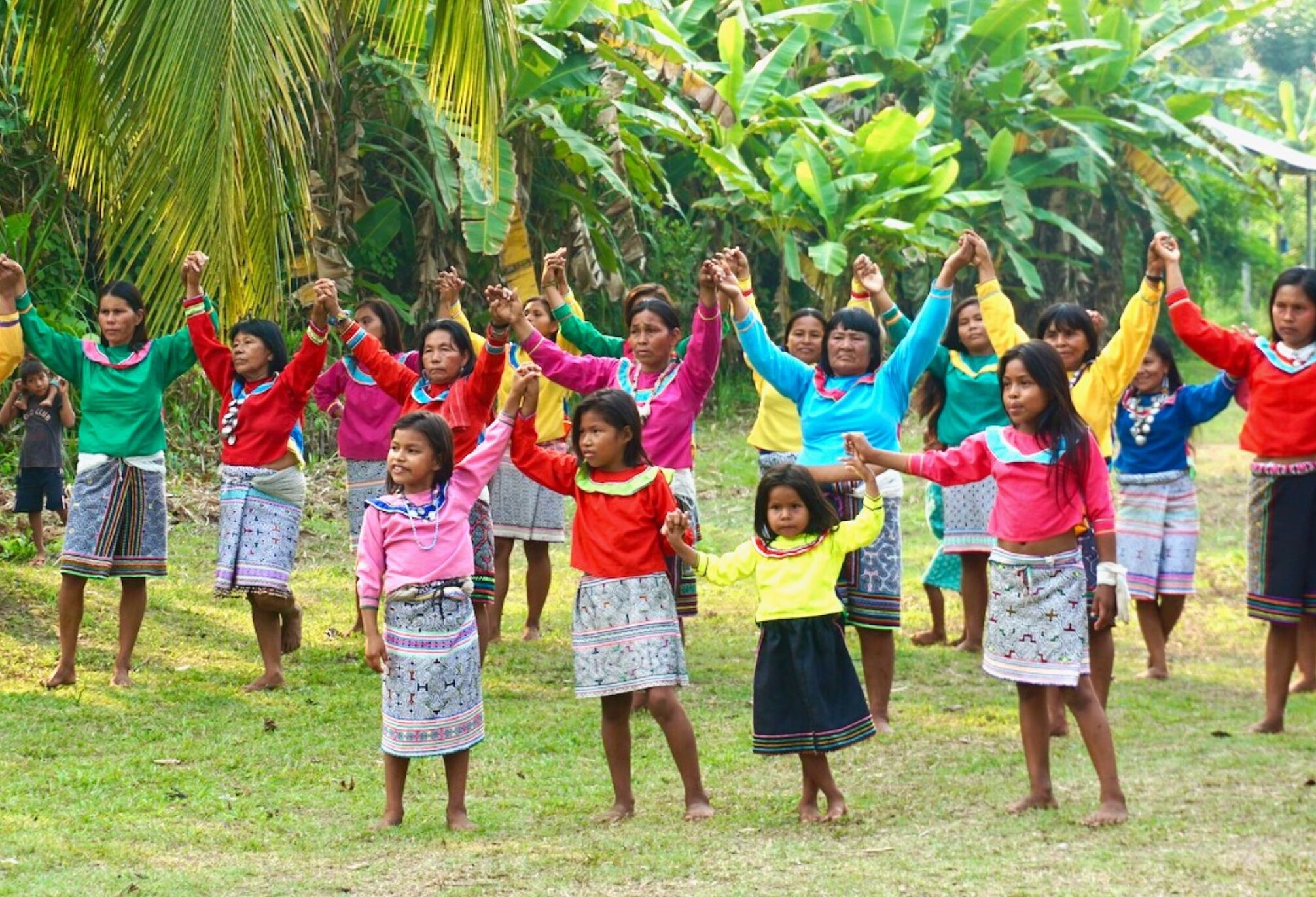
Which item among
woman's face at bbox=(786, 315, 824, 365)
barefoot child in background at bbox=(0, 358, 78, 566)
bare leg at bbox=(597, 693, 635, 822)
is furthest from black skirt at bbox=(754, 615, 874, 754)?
barefoot child in background at bbox=(0, 358, 78, 566)

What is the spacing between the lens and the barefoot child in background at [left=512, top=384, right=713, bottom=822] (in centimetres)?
509

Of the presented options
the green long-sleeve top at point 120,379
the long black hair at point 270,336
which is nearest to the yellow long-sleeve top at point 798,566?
the long black hair at point 270,336

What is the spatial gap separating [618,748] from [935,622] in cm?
361

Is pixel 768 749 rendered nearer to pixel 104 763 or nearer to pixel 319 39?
pixel 104 763

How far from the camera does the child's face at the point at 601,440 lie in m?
5.11

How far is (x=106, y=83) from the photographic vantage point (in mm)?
5934

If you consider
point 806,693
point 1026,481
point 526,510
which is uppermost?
point 1026,481

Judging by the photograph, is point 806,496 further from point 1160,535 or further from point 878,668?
point 1160,535

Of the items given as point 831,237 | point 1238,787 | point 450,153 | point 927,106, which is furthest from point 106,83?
point 927,106

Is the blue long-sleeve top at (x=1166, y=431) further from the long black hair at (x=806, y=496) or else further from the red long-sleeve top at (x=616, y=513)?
the red long-sleeve top at (x=616, y=513)

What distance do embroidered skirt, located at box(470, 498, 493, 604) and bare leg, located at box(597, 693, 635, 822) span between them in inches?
73.0

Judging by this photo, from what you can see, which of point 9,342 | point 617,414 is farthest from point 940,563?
→ point 9,342

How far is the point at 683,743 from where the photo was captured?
16.7ft

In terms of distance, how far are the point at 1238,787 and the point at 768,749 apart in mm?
1678
